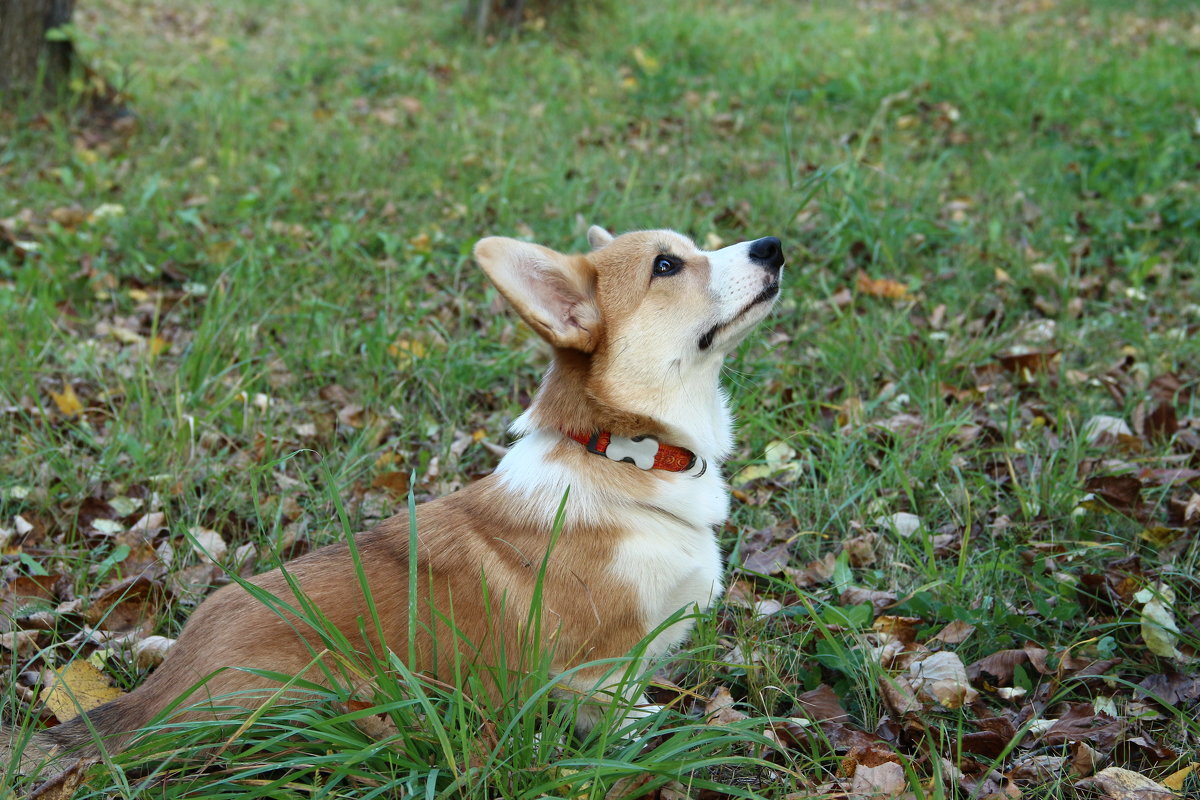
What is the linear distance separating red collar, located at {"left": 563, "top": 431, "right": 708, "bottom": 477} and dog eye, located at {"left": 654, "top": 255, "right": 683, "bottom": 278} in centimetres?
48

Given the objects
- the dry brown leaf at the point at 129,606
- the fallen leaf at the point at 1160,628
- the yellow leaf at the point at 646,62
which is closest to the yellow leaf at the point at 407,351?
the dry brown leaf at the point at 129,606

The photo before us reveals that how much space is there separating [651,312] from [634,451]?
39cm

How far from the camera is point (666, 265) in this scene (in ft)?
8.71

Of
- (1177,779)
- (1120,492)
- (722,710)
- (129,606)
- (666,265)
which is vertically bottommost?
(129,606)

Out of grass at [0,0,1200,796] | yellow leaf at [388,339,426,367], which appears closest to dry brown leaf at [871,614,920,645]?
grass at [0,0,1200,796]

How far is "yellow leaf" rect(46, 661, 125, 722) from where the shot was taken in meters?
2.43

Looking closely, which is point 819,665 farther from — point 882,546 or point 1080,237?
point 1080,237

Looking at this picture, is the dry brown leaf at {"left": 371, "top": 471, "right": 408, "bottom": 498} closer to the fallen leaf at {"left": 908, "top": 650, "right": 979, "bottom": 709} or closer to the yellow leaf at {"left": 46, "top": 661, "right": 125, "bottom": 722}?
the yellow leaf at {"left": 46, "top": 661, "right": 125, "bottom": 722}

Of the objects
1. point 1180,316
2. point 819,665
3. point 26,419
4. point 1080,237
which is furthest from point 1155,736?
point 26,419

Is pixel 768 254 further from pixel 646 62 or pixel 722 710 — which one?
pixel 646 62

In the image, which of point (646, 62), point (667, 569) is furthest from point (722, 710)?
point (646, 62)

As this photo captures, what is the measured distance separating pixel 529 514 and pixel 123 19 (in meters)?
9.82

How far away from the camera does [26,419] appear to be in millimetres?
3527

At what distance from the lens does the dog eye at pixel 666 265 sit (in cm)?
264
